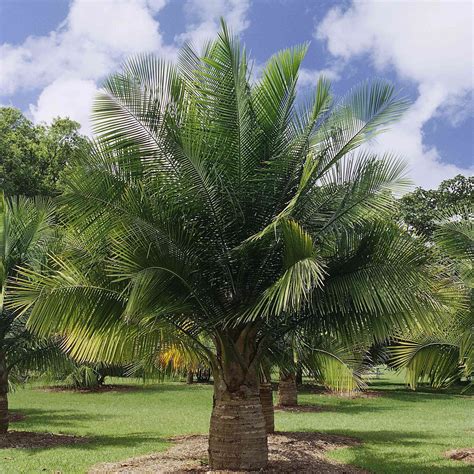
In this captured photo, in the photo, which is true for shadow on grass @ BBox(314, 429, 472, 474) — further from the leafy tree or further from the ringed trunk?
the leafy tree

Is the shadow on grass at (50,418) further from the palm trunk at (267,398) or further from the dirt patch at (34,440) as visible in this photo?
the palm trunk at (267,398)

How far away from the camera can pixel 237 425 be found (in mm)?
7676

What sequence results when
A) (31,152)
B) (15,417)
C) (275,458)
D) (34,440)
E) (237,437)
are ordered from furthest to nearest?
1. (31,152)
2. (15,417)
3. (34,440)
4. (275,458)
5. (237,437)

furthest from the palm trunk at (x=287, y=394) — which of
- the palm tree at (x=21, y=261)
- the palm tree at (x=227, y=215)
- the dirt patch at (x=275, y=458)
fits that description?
the palm tree at (x=227, y=215)

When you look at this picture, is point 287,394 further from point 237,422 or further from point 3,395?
point 237,422

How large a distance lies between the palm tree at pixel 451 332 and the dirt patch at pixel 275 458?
217 cm

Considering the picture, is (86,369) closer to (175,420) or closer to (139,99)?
(175,420)

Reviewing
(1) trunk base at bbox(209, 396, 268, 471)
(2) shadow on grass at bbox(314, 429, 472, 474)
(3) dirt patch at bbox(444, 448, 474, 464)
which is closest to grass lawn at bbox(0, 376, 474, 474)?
(2) shadow on grass at bbox(314, 429, 472, 474)

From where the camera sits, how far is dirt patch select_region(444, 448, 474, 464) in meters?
9.98

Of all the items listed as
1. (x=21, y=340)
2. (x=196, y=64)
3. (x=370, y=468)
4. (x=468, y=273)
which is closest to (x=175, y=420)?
(x=21, y=340)

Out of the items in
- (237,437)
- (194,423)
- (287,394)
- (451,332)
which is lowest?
(194,423)

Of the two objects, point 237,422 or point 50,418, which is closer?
point 237,422

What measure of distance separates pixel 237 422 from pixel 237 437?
19cm

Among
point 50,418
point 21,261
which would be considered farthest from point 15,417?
point 21,261
